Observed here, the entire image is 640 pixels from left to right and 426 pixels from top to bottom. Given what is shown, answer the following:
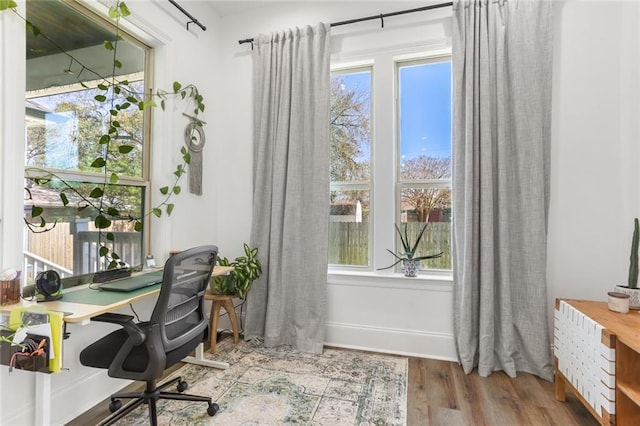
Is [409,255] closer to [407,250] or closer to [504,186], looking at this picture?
[407,250]

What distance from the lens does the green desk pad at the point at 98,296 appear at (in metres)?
1.63

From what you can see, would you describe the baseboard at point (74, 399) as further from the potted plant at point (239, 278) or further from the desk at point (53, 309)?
the potted plant at point (239, 278)

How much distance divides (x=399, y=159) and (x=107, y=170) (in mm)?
2283

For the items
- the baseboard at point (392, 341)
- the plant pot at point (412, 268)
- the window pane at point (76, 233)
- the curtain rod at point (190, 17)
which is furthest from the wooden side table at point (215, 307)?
the curtain rod at point (190, 17)

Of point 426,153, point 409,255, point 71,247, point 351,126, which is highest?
point 351,126

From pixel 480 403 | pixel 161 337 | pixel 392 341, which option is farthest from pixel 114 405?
pixel 480 403

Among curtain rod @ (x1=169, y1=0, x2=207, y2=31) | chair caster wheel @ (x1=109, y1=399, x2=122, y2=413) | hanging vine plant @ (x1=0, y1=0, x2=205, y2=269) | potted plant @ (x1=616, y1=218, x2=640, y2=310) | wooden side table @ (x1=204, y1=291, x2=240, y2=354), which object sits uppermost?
curtain rod @ (x1=169, y1=0, x2=207, y2=31)

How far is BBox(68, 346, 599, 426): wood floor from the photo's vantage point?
1815mm

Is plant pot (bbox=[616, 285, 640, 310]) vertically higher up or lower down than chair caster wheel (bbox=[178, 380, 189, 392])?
higher up

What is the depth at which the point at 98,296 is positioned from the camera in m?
1.73

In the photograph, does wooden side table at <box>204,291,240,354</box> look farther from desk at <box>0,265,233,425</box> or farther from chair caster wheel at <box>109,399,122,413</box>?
desk at <box>0,265,233,425</box>

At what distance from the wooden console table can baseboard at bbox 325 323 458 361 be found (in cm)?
79

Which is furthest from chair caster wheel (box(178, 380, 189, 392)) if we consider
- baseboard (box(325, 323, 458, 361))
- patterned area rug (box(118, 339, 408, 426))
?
baseboard (box(325, 323, 458, 361))

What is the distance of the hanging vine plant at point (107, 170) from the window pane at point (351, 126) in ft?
4.58
